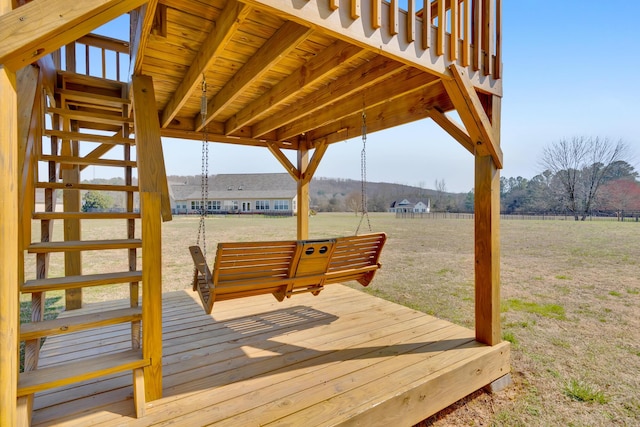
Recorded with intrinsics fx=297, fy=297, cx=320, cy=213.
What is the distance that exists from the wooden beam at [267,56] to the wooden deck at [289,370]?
92.9 inches

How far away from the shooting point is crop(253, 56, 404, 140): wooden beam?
262 centimetres

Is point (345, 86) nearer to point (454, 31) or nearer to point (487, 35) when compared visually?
point (454, 31)

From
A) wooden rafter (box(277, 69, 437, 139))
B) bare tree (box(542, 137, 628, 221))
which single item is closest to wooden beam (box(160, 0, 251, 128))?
wooden rafter (box(277, 69, 437, 139))

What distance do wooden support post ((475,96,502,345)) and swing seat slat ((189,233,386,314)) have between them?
96 centimetres

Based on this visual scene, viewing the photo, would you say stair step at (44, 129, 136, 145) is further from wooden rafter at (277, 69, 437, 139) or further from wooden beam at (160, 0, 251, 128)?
wooden rafter at (277, 69, 437, 139)

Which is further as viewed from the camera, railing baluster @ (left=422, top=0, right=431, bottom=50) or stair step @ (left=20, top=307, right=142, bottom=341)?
railing baluster @ (left=422, top=0, right=431, bottom=50)

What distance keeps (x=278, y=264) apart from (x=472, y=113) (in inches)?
83.3

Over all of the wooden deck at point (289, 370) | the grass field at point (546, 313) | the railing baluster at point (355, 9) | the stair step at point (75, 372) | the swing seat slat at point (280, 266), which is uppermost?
the railing baluster at point (355, 9)

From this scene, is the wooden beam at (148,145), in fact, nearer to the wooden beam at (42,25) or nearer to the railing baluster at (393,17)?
the wooden beam at (42,25)

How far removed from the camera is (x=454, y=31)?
7.55 ft

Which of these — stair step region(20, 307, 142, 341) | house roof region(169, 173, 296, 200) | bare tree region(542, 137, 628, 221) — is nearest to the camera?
stair step region(20, 307, 142, 341)

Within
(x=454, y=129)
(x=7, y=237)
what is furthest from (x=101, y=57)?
(x=454, y=129)

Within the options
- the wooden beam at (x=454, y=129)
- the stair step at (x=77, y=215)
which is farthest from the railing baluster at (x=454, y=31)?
the stair step at (x=77, y=215)

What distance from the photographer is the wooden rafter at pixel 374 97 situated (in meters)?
2.87
